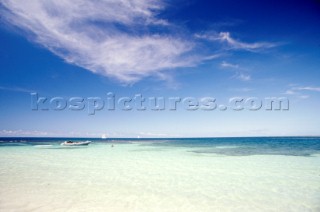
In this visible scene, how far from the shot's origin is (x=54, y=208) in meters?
5.97

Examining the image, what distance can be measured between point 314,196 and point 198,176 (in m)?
4.45

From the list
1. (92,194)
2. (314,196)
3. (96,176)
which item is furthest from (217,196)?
(96,176)

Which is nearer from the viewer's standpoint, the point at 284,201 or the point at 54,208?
the point at 54,208

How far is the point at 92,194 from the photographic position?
7285mm

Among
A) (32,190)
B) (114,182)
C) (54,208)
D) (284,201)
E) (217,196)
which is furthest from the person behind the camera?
(114,182)

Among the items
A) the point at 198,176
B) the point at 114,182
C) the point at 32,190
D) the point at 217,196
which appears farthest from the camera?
the point at 198,176

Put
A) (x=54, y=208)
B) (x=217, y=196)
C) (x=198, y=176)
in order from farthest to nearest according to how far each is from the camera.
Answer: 1. (x=198, y=176)
2. (x=217, y=196)
3. (x=54, y=208)

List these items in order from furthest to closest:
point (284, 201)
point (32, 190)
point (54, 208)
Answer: point (32, 190)
point (284, 201)
point (54, 208)

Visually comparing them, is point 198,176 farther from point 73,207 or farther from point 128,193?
point 73,207

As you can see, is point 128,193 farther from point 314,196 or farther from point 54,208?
point 314,196

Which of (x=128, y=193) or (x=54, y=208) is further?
(x=128, y=193)

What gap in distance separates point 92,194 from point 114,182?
1.83m

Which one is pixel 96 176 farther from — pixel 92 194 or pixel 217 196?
pixel 217 196

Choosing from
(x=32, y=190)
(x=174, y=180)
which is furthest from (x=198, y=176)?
(x=32, y=190)
